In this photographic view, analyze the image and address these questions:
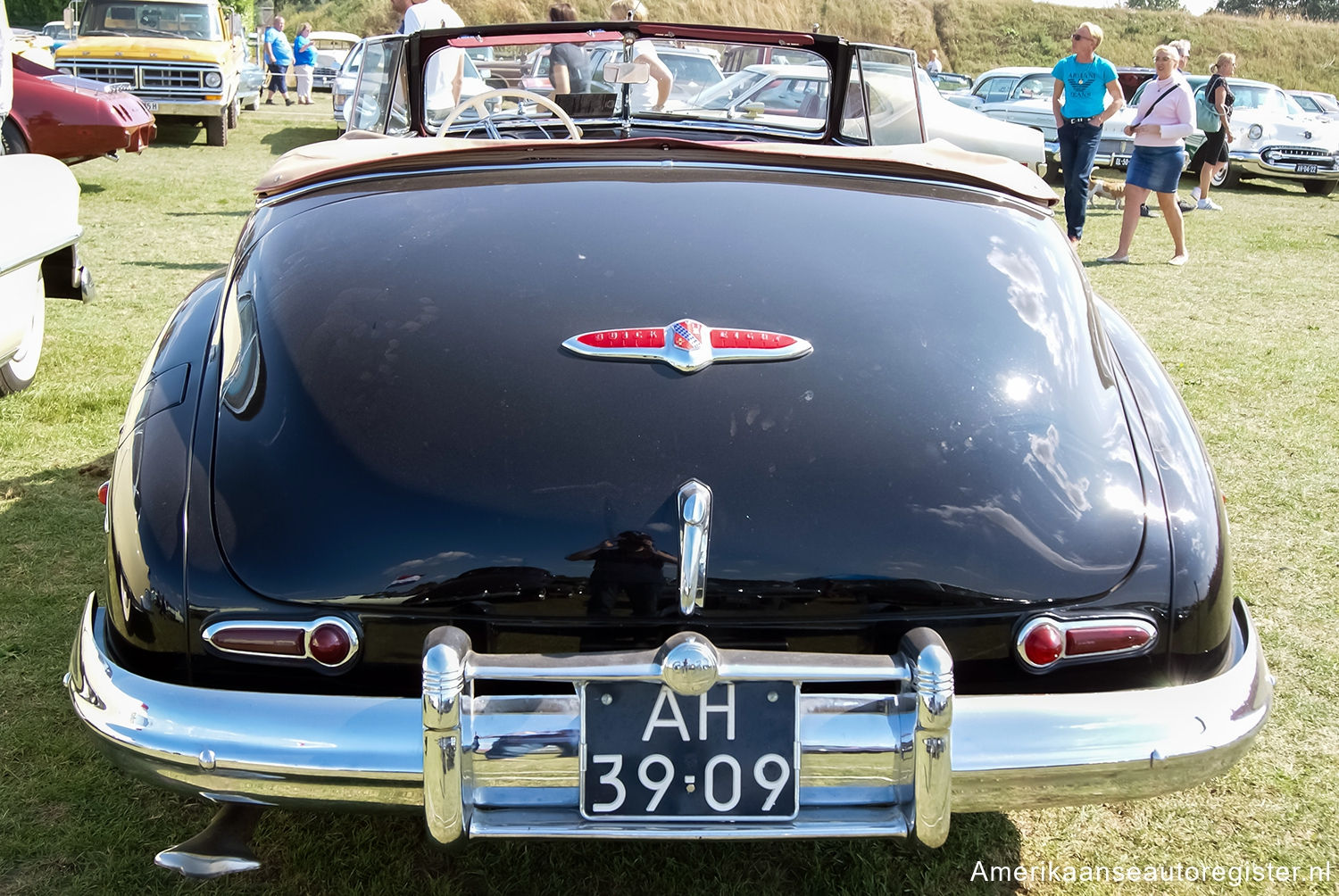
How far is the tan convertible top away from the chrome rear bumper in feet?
3.74

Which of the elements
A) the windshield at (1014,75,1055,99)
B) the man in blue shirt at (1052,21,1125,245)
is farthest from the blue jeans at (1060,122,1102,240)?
the windshield at (1014,75,1055,99)

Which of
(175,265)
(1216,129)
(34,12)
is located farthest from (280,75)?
(34,12)

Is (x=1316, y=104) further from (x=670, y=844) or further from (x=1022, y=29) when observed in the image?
(x=1022, y=29)

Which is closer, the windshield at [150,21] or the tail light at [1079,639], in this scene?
the tail light at [1079,639]

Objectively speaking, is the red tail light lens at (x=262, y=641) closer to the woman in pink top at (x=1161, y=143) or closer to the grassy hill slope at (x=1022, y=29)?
the woman in pink top at (x=1161, y=143)

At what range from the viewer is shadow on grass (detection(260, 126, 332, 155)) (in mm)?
14812

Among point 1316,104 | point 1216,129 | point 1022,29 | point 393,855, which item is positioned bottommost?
point 393,855

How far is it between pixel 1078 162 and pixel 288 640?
327 inches

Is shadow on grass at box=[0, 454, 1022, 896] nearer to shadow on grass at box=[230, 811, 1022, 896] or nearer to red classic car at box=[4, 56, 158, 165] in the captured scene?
shadow on grass at box=[230, 811, 1022, 896]

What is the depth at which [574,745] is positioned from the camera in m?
1.57

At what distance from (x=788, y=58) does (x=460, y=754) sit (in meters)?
2.78

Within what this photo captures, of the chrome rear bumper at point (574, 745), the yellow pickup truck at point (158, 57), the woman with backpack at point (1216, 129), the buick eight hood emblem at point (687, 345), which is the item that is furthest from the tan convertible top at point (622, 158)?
the yellow pickup truck at point (158, 57)

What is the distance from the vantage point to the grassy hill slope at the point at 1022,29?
38.5 meters

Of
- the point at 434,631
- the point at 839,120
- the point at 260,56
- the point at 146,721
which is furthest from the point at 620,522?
the point at 260,56
